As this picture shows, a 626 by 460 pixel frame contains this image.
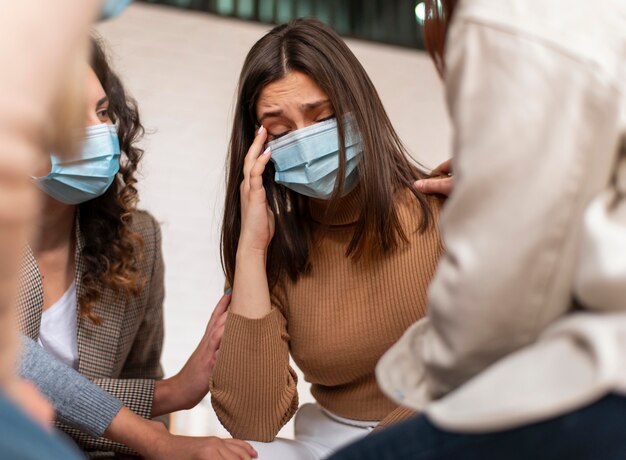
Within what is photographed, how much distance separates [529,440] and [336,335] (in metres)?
0.85

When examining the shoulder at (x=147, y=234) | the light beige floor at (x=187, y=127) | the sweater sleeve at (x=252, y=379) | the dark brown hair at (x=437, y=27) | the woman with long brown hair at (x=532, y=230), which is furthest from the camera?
the light beige floor at (x=187, y=127)

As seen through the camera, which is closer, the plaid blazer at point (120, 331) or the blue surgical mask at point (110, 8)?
the blue surgical mask at point (110, 8)

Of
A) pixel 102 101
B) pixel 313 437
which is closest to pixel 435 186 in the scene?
pixel 313 437

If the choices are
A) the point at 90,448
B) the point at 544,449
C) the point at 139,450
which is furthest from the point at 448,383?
the point at 90,448

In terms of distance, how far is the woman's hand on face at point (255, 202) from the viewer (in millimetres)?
1429

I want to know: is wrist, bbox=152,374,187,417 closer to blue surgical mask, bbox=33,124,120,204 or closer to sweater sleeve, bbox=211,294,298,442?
sweater sleeve, bbox=211,294,298,442

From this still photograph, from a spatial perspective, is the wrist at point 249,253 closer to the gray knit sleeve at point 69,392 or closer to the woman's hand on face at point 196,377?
the woman's hand on face at point 196,377

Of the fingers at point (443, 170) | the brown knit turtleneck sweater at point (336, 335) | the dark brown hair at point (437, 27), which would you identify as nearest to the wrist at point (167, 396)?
the brown knit turtleneck sweater at point (336, 335)

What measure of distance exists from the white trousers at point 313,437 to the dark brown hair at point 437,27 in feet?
2.38

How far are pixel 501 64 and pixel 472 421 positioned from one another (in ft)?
0.87

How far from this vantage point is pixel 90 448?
→ 1.49m

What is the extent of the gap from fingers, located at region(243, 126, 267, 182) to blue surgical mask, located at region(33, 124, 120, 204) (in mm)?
234

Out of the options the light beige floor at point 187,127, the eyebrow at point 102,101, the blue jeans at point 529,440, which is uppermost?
the blue jeans at point 529,440

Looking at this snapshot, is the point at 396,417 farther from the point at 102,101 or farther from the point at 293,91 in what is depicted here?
the point at 102,101
